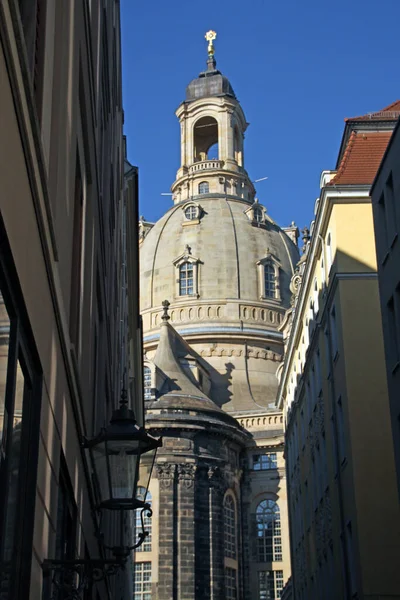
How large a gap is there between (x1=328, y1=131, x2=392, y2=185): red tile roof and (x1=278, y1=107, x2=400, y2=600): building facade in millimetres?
27

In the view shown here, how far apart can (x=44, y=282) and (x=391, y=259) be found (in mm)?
12479

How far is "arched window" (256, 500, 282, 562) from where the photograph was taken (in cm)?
5628

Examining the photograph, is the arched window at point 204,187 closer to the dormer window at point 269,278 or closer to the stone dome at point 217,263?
the stone dome at point 217,263

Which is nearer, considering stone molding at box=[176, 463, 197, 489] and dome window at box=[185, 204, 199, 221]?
stone molding at box=[176, 463, 197, 489]

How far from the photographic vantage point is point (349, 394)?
22781 mm

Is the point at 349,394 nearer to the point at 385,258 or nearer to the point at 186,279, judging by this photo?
the point at 385,258

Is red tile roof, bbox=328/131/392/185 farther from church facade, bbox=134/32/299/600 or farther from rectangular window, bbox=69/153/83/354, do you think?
church facade, bbox=134/32/299/600

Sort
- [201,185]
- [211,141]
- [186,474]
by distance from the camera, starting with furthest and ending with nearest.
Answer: [211,141] → [201,185] → [186,474]

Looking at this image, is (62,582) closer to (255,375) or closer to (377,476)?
(377,476)

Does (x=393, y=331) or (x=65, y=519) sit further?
(x=393, y=331)

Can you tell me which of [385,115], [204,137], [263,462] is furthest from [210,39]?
[385,115]

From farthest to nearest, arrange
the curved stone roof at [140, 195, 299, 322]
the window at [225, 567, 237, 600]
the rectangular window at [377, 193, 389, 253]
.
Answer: the curved stone roof at [140, 195, 299, 322] → the window at [225, 567, 237, 600] → the rectangular window at [377, 193, 389, 253]

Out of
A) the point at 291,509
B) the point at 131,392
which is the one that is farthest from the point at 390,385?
the point at 291,509

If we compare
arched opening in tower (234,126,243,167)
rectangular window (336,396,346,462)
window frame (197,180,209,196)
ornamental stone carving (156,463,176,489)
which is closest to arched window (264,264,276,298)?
window frame (197,180,209,196)
